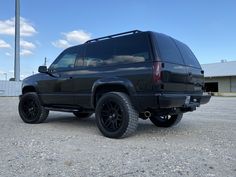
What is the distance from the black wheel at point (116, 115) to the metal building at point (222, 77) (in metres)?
38.1

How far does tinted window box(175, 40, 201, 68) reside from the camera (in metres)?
6.23

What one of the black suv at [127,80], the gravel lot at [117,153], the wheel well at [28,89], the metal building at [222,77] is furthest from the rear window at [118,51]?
the metal building at [222,77]

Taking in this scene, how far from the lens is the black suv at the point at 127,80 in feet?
17.5

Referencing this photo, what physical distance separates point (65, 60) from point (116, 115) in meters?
2.38

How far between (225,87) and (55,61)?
39.2m

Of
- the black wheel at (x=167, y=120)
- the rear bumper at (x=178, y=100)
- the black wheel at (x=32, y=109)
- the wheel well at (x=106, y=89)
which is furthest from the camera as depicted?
the black wheel at (x=32, y=109)

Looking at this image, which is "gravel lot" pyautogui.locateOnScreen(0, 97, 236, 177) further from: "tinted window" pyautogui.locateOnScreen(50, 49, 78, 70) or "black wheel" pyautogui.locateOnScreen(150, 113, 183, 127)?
"tinted window" pyautogui.locateOnScreen(50, 49, 78, 70)

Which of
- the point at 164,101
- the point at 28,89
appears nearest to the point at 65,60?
the point at 28,89

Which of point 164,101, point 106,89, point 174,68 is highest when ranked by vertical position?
point 174,68

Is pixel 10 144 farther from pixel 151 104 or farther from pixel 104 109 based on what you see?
pixel 151 104

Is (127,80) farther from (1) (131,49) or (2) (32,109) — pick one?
(2) (32,109)

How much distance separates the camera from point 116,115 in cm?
580

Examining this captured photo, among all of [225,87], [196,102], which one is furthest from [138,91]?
[225,87]

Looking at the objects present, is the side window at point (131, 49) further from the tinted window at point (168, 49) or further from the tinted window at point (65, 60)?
the tinted window at point (65, 60)
